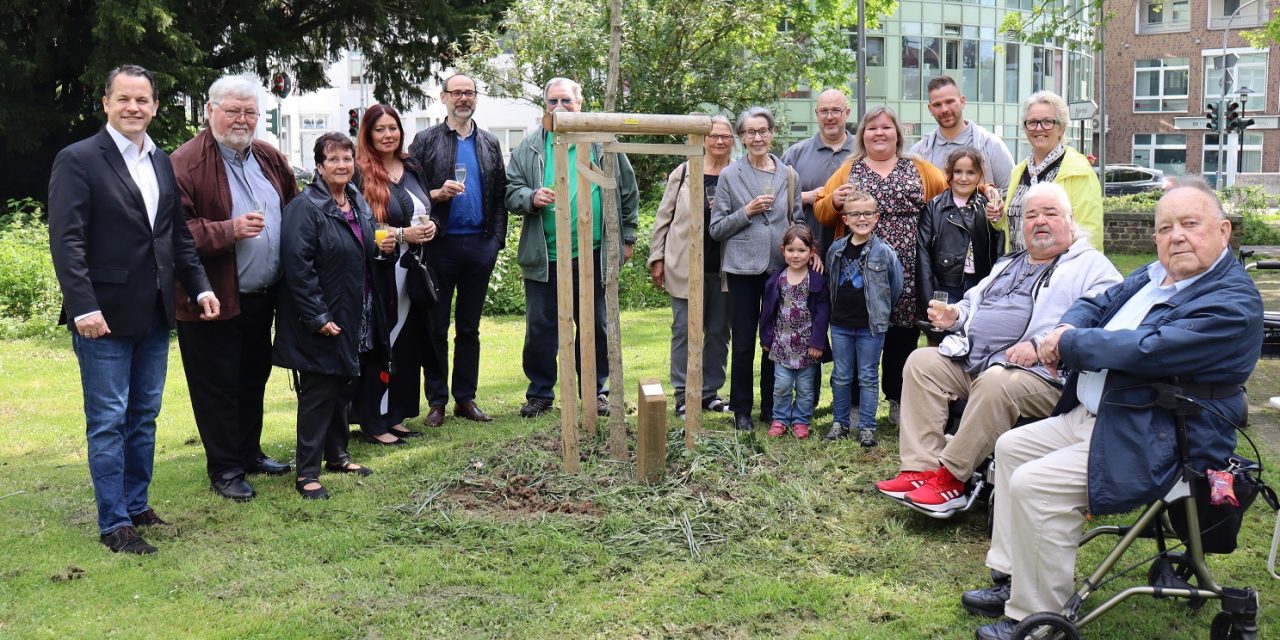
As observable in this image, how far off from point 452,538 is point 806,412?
265 centimetres

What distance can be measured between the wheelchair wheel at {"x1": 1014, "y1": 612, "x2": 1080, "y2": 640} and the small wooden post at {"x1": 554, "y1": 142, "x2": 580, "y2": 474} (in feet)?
8.71

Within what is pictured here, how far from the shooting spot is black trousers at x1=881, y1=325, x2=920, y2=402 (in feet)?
23.0

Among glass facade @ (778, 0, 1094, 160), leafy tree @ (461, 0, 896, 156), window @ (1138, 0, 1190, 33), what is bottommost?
leafy tree @ (461, 0, 896, 156)

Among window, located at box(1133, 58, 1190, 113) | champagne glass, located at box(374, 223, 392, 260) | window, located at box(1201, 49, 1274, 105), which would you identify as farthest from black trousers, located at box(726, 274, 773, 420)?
window, located at box(1133, 58, 1190, 113)

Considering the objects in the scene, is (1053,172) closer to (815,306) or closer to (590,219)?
(815,306)

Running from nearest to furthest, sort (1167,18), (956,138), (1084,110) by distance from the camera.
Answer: (956,138) → (1084,110) → (1167,18)

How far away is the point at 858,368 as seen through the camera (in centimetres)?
689

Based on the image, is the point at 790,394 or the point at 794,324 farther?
the point at 790,394

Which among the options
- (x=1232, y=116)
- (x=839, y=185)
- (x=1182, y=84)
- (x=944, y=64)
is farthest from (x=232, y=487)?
(x=1182, y=84)

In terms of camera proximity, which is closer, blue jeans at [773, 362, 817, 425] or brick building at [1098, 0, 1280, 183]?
blue jeans at [773, 362, 817, 425]

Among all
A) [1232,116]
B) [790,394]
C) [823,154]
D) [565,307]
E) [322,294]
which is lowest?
[790,394]

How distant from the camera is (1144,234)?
63.6ft

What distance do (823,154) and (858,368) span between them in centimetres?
150

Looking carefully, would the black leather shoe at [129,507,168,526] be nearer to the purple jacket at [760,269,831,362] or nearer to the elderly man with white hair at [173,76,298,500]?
the elderly man with white hair at [173,76,298,500]
